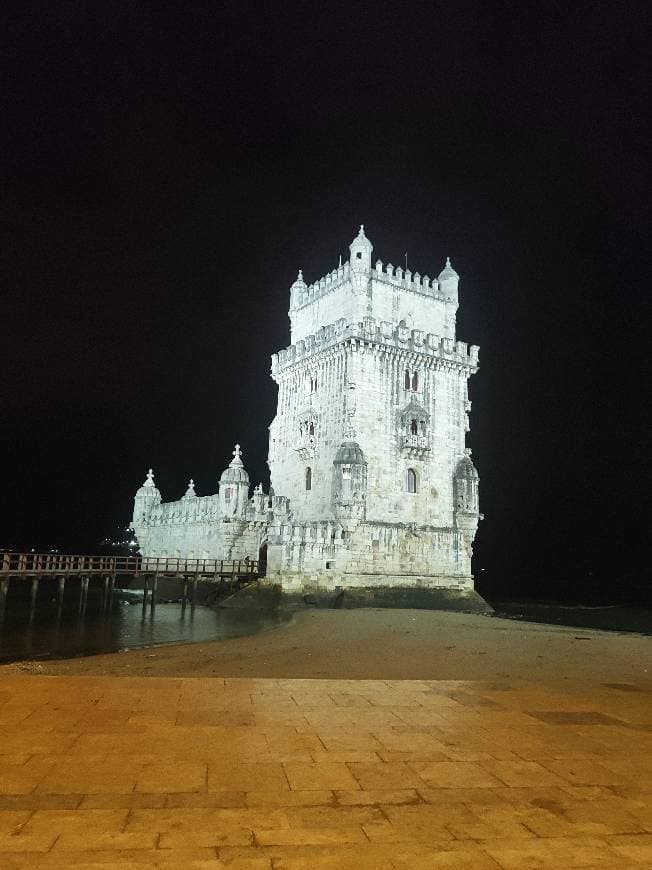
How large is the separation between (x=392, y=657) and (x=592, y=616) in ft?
135

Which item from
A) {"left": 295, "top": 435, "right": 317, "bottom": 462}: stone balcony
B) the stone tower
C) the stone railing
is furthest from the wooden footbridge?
the stone railing

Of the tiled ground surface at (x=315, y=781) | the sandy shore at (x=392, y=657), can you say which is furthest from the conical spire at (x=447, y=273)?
the tiled ground surface at (x=315, y=781)

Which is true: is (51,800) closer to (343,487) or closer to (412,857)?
(412,857)

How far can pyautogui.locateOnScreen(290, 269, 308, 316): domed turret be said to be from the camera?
48375mm

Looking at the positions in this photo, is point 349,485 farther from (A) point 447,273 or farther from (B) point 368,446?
(A) point 447,273

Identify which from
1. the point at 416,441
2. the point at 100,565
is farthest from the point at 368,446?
the point at 100,565

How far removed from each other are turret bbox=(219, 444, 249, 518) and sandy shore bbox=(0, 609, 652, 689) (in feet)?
62.6

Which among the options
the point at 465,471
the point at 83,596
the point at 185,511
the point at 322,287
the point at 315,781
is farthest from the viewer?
the point at 185,511

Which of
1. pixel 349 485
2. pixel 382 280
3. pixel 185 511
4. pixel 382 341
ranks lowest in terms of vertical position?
pixel 185 511

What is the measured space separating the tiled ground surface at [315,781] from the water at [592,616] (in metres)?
33.4

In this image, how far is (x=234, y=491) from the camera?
46.8 m

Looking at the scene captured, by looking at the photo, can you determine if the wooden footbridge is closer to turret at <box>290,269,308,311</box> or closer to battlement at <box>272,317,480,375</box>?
battlement at <box>272,317,480,375</box>

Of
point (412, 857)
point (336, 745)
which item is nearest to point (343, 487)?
point (336, 745)

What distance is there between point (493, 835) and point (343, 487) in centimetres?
3402
